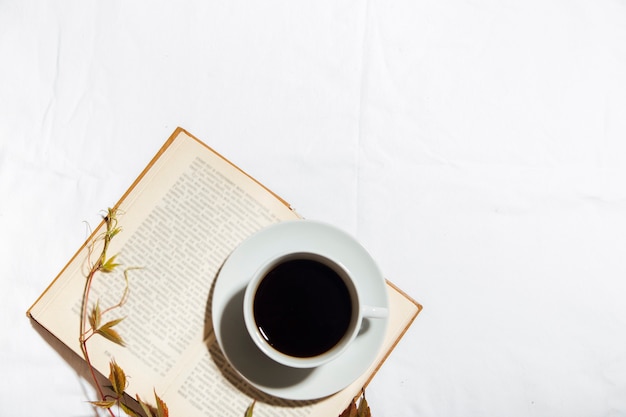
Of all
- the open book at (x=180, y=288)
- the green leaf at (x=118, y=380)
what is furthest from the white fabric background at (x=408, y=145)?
the green leaf at (x=118, y=380)

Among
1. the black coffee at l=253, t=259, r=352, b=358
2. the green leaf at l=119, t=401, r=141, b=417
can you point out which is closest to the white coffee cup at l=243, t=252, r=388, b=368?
the black coffee at l=253, t=259, r=352, b=358

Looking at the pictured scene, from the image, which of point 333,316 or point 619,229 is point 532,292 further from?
point 333,316

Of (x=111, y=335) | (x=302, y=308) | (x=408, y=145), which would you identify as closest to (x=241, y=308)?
(x=302, y=308)

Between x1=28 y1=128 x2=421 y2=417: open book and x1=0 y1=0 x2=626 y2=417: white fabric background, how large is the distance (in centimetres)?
4

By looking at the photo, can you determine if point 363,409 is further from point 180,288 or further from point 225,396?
point 180,288

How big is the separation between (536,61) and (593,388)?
0.50 m

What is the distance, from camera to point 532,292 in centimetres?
73

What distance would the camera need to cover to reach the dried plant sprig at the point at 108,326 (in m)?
0.64

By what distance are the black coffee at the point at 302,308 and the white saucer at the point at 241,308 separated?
3 centimetres

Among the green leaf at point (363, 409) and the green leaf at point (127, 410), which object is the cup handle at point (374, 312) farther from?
the green leaf at point (127, 410)

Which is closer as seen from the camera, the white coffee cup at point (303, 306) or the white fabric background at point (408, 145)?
the white coffee cup at point (303, 306)

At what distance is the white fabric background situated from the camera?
0.72 meters

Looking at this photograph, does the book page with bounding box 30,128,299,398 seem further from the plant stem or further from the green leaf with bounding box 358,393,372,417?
the green leaf with bounding box 358,393,372,417

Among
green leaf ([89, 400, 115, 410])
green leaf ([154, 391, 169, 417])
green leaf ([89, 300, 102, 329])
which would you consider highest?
green leaf ([89, 300, 102, 329])
